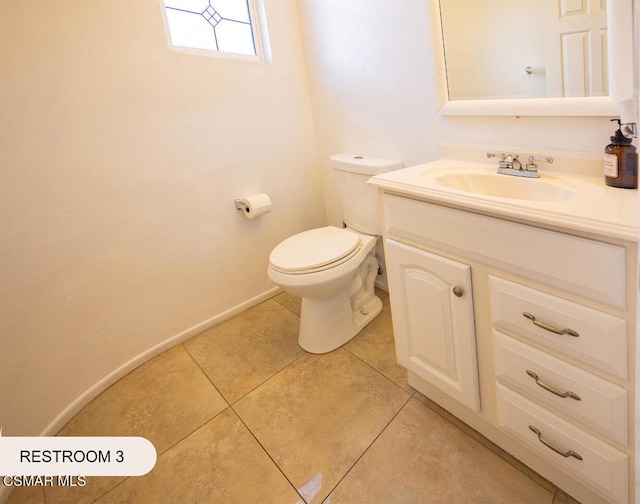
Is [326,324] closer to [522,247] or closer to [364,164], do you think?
[364,164]

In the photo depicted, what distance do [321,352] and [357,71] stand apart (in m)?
1.33

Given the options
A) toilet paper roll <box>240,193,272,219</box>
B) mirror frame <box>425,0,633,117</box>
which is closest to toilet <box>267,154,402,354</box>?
toilet paper roll <box>240,193,272,219</box>

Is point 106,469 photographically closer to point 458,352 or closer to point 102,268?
point 102,268

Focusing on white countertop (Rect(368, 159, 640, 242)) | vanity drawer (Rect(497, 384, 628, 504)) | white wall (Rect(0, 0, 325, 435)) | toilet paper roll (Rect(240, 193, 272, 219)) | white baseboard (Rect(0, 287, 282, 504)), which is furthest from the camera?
toilet paper roll (Rect(240, 193, 272, 219))

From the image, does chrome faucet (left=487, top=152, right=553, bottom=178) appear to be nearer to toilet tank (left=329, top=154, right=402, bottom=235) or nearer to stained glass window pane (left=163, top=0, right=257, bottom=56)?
toilet tank (left=329, top=154, right=402, bottom=235)

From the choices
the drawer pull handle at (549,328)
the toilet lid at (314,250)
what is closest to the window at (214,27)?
the toilet lid at (314,250)

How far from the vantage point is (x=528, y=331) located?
91 cm

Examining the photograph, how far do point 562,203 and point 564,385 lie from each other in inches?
16.5

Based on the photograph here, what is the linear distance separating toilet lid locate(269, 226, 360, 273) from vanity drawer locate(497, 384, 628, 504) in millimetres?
773

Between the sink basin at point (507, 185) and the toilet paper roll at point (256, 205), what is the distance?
98 centimetres

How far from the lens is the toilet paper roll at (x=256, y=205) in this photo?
6.39 feet

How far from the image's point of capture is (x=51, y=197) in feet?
4.72

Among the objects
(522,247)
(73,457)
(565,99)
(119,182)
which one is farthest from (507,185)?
(73,457)

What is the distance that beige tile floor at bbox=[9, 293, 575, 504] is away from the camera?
1120 mm
